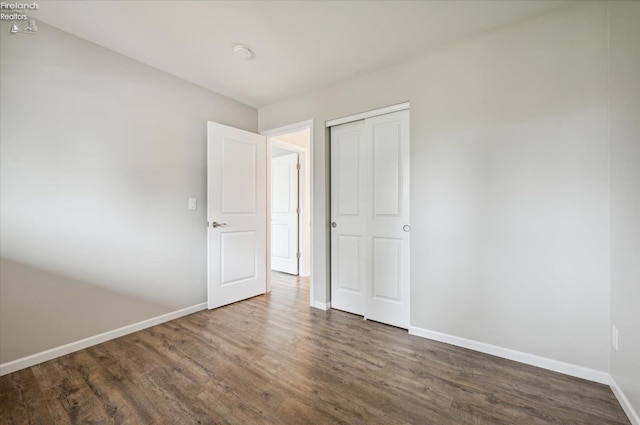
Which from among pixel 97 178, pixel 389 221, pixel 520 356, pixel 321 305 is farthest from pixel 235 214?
pixel 520 356

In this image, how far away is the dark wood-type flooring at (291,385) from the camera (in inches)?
54.1

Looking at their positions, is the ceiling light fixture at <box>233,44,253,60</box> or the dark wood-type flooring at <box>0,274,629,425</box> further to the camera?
the ceiling light fixture at <box>233,44,253,60</box>

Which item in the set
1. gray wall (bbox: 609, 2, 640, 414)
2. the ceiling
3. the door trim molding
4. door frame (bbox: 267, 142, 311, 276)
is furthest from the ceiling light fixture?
gray wall (bbox: 609, 2, 640, 414)

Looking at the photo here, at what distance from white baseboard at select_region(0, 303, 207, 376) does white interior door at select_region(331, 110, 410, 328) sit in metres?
1.70

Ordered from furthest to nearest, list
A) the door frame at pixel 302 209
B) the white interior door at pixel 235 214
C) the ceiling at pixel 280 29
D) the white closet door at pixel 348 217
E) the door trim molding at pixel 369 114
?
the door frame at pixel 302 209 < the white interior door at pixel 235 214 < the white closet door at pixel 348 217 < the door trim molding at pixel 369 114 < the ceiling at pixel 280 29

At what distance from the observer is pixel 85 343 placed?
207 centimetres

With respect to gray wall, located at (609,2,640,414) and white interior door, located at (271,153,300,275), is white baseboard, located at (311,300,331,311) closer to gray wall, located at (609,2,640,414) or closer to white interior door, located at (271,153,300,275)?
white interior door, located at (271,153,300,275)

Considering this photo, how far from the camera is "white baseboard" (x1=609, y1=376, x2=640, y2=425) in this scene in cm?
129

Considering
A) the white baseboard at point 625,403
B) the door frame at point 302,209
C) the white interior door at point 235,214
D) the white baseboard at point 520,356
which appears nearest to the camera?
the white baseboard at point 625,403

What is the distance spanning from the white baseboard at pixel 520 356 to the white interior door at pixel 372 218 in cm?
27

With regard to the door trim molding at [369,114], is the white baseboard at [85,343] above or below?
below

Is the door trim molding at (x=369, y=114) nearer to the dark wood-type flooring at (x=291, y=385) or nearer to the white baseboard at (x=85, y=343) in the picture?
the dark wood-type flooring at (x=291, y=385)

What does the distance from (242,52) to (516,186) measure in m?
2.45

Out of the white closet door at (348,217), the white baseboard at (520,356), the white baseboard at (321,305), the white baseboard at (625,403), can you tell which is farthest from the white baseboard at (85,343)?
the white baseboard at (625,403)
